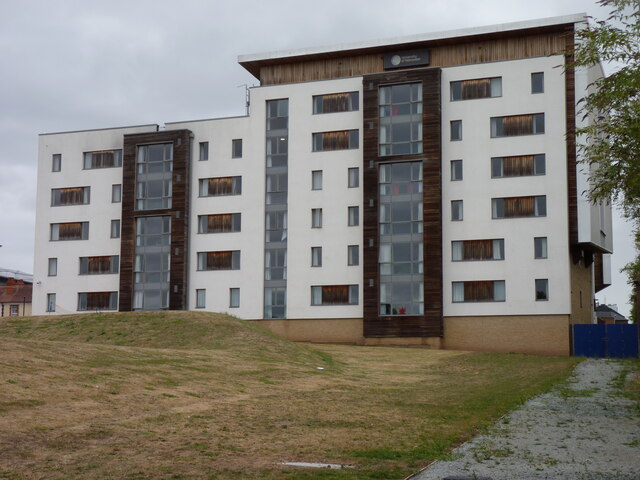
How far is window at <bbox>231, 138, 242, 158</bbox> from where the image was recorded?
65.6 m

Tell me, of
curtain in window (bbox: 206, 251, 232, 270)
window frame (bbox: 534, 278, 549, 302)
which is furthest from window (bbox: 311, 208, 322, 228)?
window frame (bbox: 534, 278, 549, 302)

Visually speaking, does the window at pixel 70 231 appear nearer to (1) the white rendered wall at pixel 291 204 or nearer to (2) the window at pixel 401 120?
(1) the white rendered wall at pixel 291 204

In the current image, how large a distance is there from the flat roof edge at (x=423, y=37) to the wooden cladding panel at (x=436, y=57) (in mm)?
641

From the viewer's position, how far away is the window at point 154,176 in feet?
218

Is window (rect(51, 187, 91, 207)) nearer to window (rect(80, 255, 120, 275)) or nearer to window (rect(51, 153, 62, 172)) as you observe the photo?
window (rect(51, 153, 62, 172))

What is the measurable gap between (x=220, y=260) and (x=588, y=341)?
89.6 feet

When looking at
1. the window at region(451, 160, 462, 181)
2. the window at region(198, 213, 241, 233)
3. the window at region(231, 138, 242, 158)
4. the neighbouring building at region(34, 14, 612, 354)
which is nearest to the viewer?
the neighbouring building at region(34, 14, 612, 354)

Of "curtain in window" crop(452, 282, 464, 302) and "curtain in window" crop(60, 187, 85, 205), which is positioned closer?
"curtain in window" crop(452, 282, 464, 302)

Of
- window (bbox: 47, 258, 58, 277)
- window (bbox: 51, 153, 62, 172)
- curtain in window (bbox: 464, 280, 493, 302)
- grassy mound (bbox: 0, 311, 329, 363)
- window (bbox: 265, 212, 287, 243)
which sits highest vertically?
window (bbox: 51, 153, 62, 172)

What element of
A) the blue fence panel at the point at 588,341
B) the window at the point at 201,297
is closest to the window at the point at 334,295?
the window at the point at 201,297

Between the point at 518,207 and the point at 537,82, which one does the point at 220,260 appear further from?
the point at 537,82

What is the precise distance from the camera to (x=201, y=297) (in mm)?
65312

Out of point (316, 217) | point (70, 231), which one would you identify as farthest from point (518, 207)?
point (70, 231)

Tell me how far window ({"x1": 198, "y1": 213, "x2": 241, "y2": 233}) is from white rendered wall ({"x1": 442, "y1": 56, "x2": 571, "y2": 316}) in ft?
52.7
